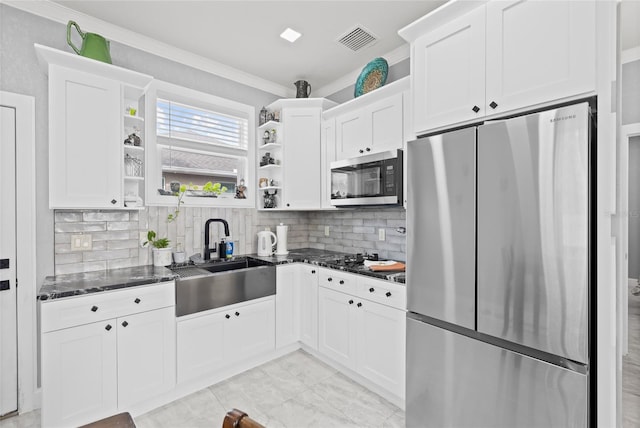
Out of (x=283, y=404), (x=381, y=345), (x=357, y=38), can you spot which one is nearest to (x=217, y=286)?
(x=283, y=404)

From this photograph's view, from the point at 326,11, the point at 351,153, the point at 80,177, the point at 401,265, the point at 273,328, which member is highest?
the point at 326,11

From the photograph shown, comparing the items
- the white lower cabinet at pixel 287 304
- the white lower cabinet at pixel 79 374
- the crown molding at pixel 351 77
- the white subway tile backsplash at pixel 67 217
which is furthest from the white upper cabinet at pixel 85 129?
the crown molding at pixel 351 77

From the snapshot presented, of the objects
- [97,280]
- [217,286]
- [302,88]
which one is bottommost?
[217,286]

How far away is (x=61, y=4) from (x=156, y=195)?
154cm

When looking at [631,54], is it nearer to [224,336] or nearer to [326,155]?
[326,155]

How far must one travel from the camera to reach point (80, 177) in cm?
211

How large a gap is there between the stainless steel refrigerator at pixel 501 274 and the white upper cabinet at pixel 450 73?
14 centimetres

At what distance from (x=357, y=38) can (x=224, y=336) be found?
2798mm

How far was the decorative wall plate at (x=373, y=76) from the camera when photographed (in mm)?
2762

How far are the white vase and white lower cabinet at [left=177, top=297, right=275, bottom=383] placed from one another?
0.60m

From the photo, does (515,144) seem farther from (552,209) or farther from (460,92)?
(460,92)

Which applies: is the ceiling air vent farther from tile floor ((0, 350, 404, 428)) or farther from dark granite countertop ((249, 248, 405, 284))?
tile floor ((0, 350, 404, 428))

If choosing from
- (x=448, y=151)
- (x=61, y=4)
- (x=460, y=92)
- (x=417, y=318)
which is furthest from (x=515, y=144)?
(x=61, y=4)

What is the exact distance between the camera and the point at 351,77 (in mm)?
3301
